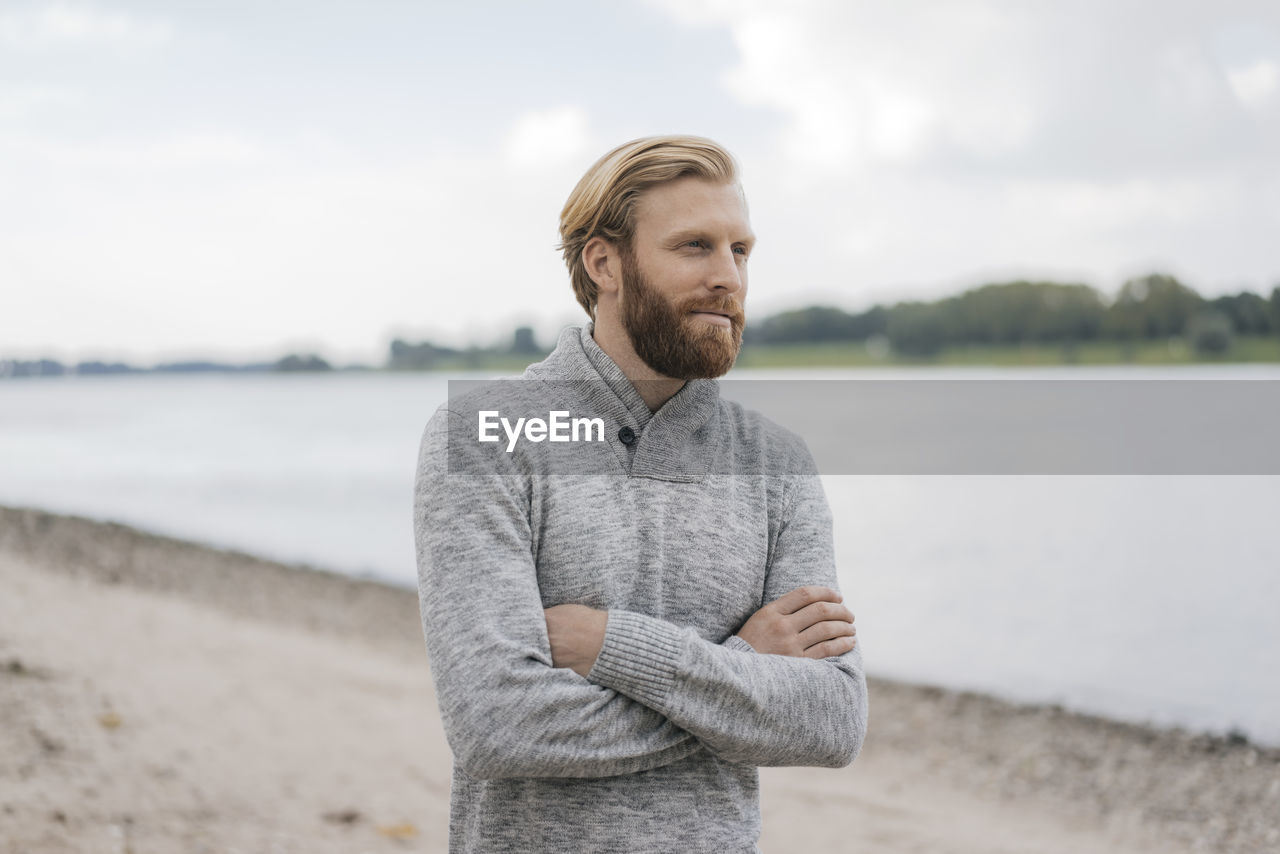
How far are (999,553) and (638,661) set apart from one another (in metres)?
14.8

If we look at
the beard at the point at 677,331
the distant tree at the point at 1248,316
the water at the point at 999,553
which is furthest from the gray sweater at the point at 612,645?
the distant tree at the point at 1248,316

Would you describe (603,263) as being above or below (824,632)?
above

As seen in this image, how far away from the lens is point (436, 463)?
180cm

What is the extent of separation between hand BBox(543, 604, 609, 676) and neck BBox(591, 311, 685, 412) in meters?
0.44

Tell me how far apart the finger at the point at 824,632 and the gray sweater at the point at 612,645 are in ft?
0.16

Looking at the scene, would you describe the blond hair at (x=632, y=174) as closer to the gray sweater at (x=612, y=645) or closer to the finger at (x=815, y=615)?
the gray sweater at (x=612, y=645)

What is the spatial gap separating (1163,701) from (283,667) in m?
6.91

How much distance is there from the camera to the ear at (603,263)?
1.95 metres

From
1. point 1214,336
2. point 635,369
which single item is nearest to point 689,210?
point 635,369

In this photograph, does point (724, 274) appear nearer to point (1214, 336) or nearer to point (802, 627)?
point (802, 627)

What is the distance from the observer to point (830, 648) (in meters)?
1.94

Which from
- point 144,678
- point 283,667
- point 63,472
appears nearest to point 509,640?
point 144,678

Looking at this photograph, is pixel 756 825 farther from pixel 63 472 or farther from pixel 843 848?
pixel 63 472
